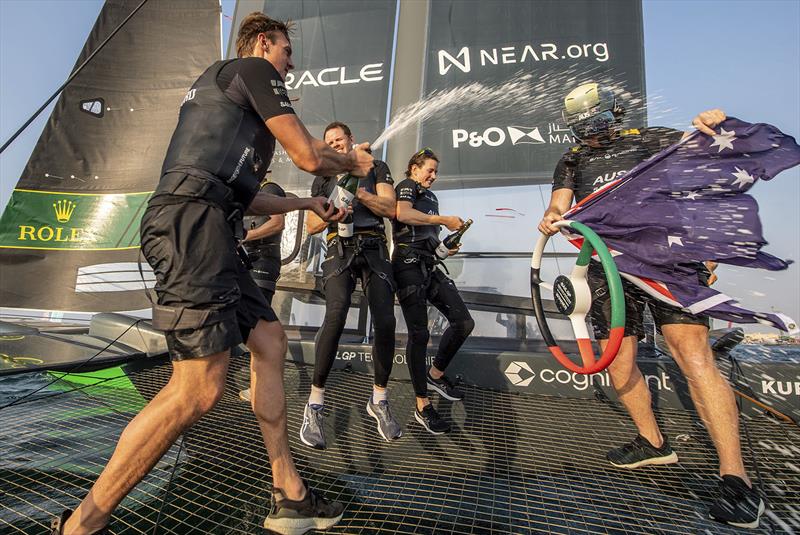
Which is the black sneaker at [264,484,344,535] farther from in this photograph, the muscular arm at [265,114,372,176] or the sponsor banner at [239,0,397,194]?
the sponsor banner at [239,0,397,194]

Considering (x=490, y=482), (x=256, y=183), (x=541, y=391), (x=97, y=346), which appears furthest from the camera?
(x=97, y=346)

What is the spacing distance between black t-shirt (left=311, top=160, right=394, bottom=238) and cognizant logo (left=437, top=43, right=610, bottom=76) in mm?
3210

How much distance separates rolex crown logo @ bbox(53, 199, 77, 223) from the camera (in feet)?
16.3

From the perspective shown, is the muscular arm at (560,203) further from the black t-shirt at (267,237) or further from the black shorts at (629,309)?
the black t-shirt at (267,237)

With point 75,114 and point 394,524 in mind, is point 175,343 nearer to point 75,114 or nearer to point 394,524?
point 394,524

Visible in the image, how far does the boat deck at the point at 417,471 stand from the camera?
137 cm

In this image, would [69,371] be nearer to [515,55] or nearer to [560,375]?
[560,375]

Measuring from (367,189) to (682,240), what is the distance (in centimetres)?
154

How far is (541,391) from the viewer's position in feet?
8.75

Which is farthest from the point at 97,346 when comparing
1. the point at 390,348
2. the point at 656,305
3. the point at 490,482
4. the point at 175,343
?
the point at 656,305

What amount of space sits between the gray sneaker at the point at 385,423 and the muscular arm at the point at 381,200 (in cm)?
99

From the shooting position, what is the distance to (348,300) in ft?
7.39

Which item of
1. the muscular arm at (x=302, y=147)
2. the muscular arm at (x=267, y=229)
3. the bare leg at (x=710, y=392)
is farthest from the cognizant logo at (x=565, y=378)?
the muscular arm at (x=302, y=147)

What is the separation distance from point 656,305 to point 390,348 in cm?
119
